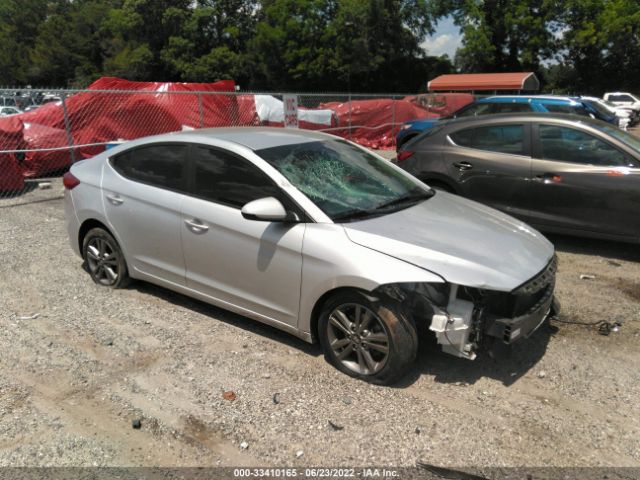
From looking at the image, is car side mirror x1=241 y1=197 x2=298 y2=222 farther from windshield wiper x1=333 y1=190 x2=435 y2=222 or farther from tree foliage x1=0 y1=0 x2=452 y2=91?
tree foliage x1=0 y1=0 x2=452 y2=91

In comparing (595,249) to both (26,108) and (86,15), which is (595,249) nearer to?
(26,108)

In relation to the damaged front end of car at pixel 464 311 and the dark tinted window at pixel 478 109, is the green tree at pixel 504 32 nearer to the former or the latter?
the dark tinted window at pixel 478 109

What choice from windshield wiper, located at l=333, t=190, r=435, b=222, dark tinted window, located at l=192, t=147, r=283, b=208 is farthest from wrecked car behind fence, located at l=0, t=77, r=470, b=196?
windshield wiper, located at l=333, t=190, r=435, b=222

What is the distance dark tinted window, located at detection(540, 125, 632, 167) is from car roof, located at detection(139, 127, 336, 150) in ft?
9.25

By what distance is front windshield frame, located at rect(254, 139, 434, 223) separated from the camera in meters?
3.76

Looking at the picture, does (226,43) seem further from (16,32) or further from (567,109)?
(567,109)

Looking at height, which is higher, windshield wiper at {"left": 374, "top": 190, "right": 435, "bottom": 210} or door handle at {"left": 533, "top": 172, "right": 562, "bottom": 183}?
windshield wiper at {"left": 374, "top": 190, "right": 435, "bottom": 210}

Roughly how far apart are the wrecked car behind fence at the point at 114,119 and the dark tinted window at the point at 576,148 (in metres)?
7.14

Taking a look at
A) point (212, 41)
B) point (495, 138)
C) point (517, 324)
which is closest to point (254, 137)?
point (517, 324)

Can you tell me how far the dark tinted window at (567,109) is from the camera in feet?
39.4

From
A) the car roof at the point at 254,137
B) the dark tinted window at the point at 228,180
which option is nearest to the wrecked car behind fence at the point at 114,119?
the car roof at the point at 254,137

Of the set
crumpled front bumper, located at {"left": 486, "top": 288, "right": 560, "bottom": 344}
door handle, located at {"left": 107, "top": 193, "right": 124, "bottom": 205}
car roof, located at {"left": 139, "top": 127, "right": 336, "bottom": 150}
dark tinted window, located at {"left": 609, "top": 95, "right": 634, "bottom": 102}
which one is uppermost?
car roof, located at {"left": 139, "top": 127, "right": 336, "bottom": 150}

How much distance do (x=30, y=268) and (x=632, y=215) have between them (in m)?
6.27

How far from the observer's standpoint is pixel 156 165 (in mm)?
4504
